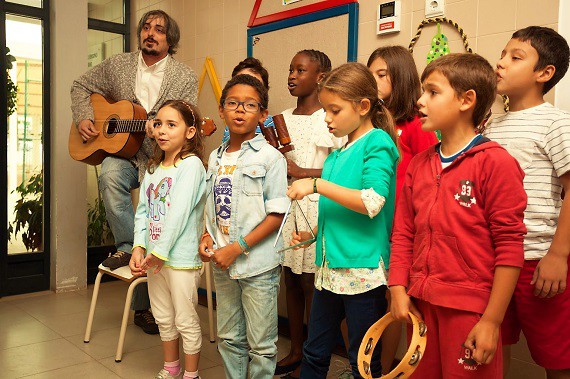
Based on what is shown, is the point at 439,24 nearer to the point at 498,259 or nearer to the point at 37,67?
the point at 498,259

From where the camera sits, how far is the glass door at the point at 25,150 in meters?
3.82

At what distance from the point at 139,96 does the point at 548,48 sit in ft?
7.39

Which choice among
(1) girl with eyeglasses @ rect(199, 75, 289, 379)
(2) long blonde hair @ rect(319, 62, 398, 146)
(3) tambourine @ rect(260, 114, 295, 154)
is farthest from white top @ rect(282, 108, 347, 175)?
(2) long blonde hair @ rect(319, 62, 398, 146)

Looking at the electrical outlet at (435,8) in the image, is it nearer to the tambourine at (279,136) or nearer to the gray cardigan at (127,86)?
the tambourine at (279,136)

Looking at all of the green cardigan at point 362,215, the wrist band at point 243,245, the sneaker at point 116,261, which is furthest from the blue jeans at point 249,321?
the sneaker at point 116,261

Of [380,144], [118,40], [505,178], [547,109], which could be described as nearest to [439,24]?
[547,109]

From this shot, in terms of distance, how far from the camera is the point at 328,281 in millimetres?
1631

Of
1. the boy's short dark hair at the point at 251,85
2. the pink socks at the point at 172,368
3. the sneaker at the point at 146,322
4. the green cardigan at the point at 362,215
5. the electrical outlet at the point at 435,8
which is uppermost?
the electrical outlet at the point at 435,8

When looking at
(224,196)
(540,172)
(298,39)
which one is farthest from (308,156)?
(540,172)

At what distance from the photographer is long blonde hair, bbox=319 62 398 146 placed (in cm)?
159

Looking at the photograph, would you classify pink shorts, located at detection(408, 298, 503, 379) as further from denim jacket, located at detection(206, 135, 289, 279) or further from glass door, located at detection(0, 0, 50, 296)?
glass door, located at detection(0, 0, 50, 296)

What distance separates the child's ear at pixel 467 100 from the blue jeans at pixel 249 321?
93 centimetres

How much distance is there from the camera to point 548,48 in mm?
1668

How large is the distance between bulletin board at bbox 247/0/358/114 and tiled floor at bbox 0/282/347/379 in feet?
4.97
